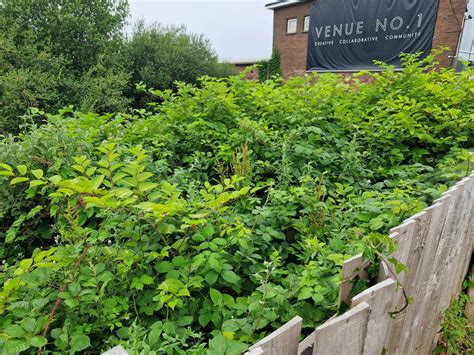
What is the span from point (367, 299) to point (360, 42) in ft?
56.9

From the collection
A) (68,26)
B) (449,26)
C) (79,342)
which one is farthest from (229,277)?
(449,26)

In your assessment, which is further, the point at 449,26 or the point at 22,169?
the point at 449,26

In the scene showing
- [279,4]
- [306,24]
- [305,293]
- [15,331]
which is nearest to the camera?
[15,331]

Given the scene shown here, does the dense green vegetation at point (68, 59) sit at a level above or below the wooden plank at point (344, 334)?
above

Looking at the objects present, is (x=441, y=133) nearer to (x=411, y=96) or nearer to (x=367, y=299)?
(x=411, y=96)

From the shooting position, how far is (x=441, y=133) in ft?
A: 8.96

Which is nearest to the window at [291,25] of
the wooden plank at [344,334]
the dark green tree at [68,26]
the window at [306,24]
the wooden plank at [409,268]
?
the window at [306,24]

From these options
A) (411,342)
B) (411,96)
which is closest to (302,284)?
(411,342)

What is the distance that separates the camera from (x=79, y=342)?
1.10m

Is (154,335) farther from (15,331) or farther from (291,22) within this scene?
(291,22)

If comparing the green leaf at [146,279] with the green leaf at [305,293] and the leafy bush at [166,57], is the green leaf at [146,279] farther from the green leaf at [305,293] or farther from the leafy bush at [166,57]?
the leafy bush at [166,57]

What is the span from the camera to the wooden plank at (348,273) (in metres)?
1.11

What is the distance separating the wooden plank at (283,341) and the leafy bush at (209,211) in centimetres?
15

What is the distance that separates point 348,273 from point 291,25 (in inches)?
814
